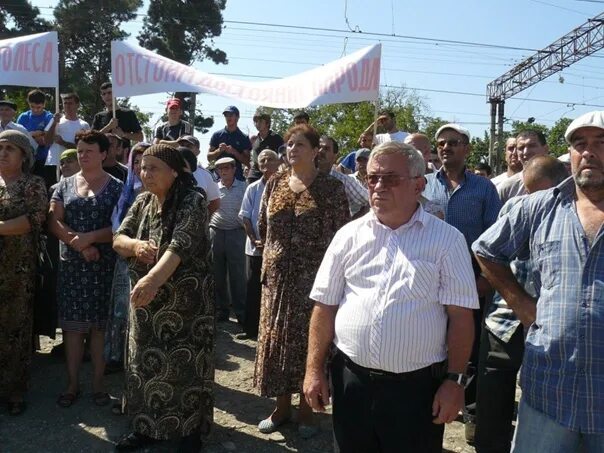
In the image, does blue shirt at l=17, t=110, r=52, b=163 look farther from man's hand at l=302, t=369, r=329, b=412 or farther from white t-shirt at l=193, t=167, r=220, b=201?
man's hand at l=302, t=369, r=329, b=412

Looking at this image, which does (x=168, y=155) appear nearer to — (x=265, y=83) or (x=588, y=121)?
(x=588, y=121)

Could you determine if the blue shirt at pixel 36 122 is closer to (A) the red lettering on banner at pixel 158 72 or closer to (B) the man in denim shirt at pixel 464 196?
(A) the red lettering on banner at pixel 158 72

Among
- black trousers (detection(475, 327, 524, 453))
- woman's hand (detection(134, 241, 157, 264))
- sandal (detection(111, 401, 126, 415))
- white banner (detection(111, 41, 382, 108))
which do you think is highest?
white banner (detection(111, 41, 382, 108))

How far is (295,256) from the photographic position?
421cm

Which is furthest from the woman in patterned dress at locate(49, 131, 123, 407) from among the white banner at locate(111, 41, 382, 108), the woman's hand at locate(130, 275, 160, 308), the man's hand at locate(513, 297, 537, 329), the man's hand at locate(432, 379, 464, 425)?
the man's hand at locate(513, 297, 537, 329)

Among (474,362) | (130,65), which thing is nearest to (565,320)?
(474,362)

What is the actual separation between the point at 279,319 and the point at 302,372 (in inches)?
15.6

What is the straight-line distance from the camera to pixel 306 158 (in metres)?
4.26

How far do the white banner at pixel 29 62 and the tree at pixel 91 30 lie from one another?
84.0 feet

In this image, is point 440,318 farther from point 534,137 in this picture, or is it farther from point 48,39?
point 48,39

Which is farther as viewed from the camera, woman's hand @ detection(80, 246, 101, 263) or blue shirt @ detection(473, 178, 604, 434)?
woman's hand @ detection(80, 246, 101, 263)

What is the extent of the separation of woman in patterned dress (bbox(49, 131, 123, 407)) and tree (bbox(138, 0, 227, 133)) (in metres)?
27.5

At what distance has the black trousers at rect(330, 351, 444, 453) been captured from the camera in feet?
8.49

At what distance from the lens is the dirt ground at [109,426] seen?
4148 millimetres
